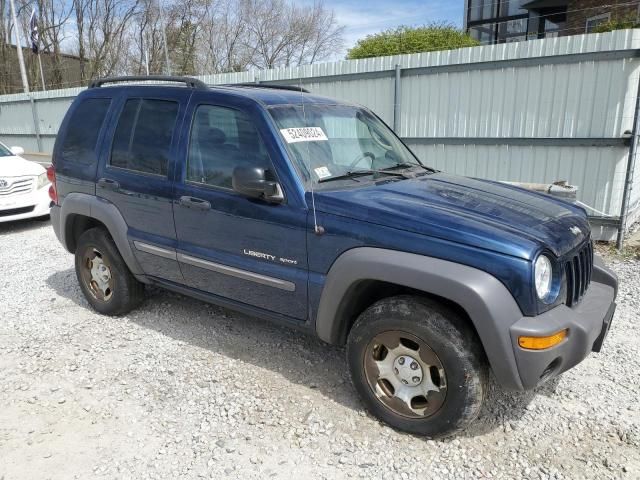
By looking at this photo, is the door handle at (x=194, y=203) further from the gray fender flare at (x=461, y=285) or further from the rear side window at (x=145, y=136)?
the gray fender flare at (x=461, y=285)

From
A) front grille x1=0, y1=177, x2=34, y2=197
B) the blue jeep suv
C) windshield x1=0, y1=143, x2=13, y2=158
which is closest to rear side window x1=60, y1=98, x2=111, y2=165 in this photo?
the blue jeep suv

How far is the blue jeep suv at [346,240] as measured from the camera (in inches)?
102

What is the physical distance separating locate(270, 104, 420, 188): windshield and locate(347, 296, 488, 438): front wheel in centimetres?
93

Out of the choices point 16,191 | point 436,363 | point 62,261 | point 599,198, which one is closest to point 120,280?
point 62,261

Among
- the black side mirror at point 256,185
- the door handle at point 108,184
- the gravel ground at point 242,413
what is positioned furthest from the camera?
the door handle at point 108,184

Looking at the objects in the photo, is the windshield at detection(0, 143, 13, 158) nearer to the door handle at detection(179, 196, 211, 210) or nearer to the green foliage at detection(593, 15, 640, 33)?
the door handle at detection(179, 196, 211, 210)

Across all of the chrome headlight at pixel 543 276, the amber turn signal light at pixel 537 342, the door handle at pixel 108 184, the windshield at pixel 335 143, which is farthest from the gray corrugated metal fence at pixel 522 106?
the door handle at pixel 108 184

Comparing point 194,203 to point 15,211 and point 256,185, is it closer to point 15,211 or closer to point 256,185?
point 256,185

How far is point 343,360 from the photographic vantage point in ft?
12.5

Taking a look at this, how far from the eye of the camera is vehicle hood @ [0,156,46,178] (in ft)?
25.2

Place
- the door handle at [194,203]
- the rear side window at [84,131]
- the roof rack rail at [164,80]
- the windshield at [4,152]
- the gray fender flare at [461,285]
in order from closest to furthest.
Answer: the gray fender flare at [461,285], the door handle at [194,203], the roof rack rail at [164,80], the rear side window at [84,131], the windshield at [4,152]

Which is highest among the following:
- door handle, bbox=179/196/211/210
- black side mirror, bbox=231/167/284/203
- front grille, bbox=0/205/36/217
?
black side mirror, bbox=231/167/284/203

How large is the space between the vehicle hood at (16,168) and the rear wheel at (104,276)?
159 inches

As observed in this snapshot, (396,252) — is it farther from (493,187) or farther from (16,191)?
(16,191)
